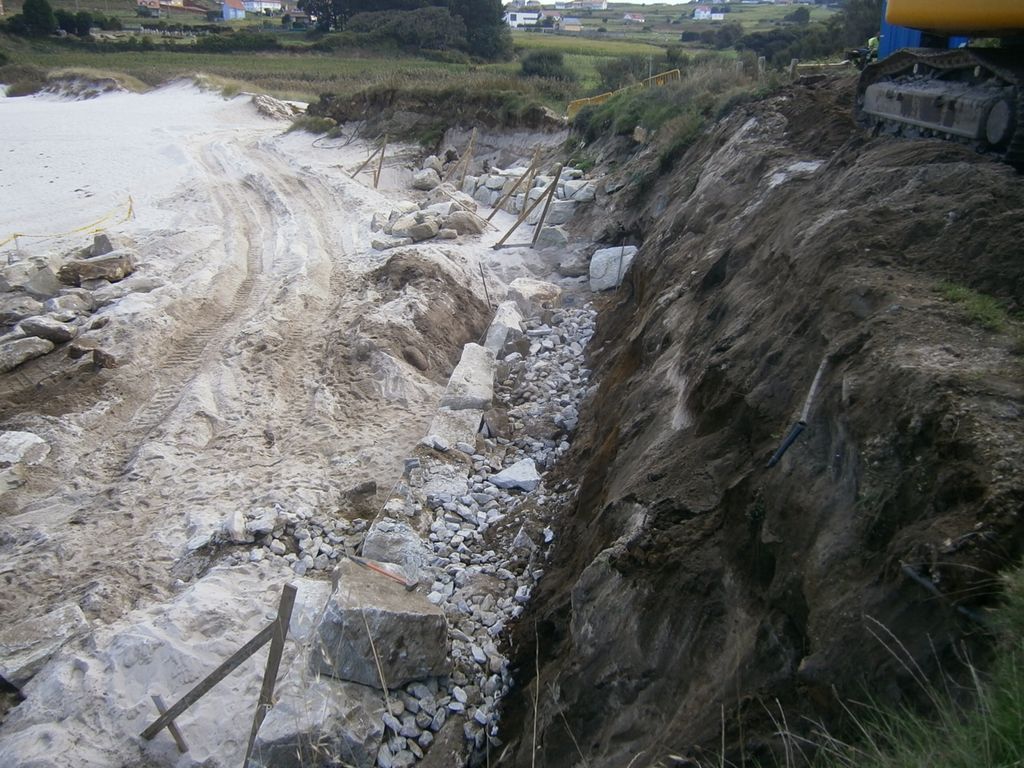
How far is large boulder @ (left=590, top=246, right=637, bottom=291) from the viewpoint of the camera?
42.0ft

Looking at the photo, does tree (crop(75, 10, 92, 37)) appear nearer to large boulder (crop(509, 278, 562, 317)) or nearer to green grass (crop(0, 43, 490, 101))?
green grass (crop(0, 43, 490, 101))

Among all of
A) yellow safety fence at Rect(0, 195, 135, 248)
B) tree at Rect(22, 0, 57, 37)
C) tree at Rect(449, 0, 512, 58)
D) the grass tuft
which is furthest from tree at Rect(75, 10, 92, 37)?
yellow safety fence at Rect(0, 195, 135, 248)

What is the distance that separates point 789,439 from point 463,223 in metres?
12.5

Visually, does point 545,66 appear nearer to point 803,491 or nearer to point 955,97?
point 955,97

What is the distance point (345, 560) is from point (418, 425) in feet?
10.4

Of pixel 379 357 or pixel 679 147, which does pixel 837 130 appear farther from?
pixel 379 357

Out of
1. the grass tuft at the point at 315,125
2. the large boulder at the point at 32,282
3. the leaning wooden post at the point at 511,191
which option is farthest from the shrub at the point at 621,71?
the large boulder at the point at 32,282

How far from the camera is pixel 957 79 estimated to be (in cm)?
762

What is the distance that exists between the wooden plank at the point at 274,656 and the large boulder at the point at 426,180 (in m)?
17.6

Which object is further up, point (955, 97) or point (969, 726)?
point (955, 97)

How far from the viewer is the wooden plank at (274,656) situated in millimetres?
4461

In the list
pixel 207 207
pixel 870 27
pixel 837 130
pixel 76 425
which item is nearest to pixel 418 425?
pixel 76 425

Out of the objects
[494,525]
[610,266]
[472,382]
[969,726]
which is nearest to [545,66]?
[610,266]

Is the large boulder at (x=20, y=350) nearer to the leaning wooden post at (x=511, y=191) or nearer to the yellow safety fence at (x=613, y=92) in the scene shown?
the leaning wooden post at (x=511, y=191)
